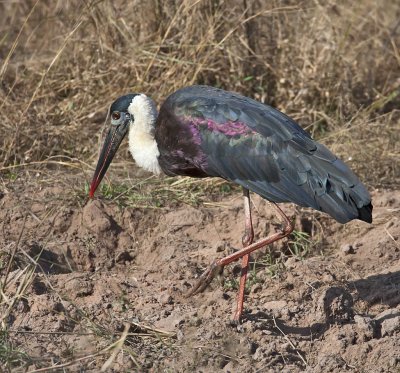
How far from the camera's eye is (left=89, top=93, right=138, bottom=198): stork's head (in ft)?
20.2

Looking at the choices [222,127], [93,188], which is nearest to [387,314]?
[222,127]

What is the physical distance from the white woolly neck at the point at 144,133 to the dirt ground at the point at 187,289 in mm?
552

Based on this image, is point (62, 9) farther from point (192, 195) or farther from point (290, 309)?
point (290, 309)

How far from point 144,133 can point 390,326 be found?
1.93 meters

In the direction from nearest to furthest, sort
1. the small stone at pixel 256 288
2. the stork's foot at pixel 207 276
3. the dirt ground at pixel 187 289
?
1. the dirt ground at pixel 187 289
2. the stork's foot at pixel 207 276
3. the small stone at pixel 256 288

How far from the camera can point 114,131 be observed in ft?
20.6

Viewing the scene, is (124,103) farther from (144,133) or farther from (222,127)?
(222,127)

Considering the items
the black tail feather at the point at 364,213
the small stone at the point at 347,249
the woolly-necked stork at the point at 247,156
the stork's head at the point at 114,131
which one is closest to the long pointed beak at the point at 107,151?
the stork's head at the point at 114,131

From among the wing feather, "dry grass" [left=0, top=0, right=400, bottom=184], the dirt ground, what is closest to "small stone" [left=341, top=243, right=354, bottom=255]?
the dirt ground

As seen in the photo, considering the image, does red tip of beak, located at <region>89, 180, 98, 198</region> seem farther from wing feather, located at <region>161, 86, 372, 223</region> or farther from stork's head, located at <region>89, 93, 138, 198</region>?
wing feather, located at <region>161, 86, 372, 223</region>

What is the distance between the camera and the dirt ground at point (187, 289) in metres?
4.94

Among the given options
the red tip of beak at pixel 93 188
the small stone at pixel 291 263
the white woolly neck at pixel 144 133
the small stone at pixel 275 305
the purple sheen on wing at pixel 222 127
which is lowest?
the small stone at pixel 291 263

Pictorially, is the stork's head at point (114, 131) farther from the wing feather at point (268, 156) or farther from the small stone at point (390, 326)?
the small stone at point (390, 326)

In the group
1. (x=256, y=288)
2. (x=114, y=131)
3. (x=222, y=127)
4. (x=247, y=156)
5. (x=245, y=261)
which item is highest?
(x=222, y=127)
